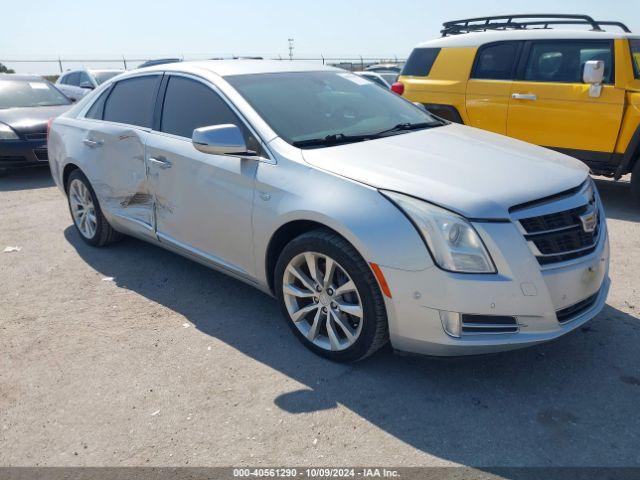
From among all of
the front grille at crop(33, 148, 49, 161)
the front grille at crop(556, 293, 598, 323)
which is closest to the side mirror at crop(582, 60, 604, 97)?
the front grille at crop(556, 293, 598, 323)

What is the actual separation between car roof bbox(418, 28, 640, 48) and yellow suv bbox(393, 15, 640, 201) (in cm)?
1

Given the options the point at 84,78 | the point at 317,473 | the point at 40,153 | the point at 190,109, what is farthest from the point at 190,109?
the point at 84,78

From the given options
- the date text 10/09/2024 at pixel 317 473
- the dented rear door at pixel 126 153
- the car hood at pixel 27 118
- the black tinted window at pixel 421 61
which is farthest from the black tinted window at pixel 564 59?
the car hood at pixel 27 118

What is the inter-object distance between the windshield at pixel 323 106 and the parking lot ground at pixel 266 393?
1.29 meters

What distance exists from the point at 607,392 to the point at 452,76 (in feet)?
17.1

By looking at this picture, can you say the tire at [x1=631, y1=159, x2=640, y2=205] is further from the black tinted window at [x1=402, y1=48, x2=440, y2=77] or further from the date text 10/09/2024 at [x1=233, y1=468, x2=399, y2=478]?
the date text 10/09/2024 at [x1=233, y1=468, x2=399, y2=478]

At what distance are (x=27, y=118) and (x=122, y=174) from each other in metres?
5.41

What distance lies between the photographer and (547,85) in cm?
651

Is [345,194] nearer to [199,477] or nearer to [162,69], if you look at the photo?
[199,477]

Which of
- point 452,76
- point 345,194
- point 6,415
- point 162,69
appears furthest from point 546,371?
point 452,76

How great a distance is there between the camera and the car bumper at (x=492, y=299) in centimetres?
268

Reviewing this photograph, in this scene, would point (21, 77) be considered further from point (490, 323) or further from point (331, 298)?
point (490, 323)

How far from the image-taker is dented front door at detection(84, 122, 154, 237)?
4352 mm

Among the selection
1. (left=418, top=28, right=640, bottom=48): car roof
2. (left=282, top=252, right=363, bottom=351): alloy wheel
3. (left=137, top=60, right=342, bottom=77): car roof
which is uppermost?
(left=418, top=28, right=640, bottom=48): car roof
